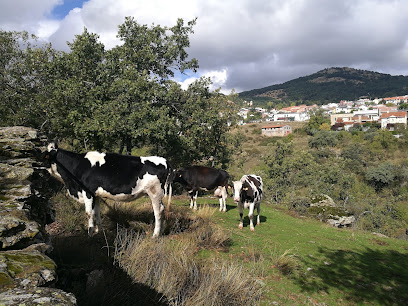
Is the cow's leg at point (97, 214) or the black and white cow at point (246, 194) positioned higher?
the cow's leg at point (97, 214)

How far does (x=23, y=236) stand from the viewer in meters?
3.37

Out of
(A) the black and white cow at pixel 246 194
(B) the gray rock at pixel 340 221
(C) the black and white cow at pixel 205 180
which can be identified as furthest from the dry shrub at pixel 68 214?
(B) the gray rock at pixel 340 221

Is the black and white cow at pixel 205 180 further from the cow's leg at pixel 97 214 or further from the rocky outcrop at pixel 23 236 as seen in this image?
the rocky outcrop at pixel 23 236

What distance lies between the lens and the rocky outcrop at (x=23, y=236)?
2084 millimetres

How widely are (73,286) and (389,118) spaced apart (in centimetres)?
15495

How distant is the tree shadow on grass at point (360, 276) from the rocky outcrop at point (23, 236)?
5.99 metres

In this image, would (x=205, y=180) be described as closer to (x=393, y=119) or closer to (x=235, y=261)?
(x=235, y=261)

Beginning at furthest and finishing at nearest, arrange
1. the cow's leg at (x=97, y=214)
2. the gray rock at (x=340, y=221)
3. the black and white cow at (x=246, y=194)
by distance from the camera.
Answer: the gray rock at (x=340, y=221) → the black and white cow at (x=246, y=194) → the cow's leg at (x=97, y=214)

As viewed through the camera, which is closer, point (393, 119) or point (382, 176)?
point (382, 176)

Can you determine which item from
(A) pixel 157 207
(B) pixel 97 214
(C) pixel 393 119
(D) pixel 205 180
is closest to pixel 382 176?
(D) pixel 205 180

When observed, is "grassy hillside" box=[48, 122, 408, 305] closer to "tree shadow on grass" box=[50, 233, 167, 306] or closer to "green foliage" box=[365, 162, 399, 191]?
"tree shadow on grass" box=[50, 233, 167, 306]

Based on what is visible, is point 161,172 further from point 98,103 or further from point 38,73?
point 38,73

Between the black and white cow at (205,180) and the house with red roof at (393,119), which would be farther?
the house with red roof at (393,119)

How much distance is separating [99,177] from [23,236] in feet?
13.4
